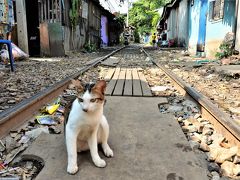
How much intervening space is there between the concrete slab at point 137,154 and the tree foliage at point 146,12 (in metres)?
44.0

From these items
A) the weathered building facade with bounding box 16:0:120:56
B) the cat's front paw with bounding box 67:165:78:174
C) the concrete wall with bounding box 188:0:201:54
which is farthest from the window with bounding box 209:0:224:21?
the cat's front paw with bounding box 67:165:78:174

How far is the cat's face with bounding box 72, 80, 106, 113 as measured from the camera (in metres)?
1.85

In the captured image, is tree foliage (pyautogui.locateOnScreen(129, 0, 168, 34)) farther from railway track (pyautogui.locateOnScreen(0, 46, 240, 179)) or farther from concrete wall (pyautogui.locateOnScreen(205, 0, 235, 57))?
railway track (pyautogui.locateOnScreen(0, 46, 240, 179))

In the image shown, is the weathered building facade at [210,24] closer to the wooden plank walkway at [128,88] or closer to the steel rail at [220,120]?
the wooden plank walkway at [128,88]

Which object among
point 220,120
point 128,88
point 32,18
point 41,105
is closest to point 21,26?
point 32,18

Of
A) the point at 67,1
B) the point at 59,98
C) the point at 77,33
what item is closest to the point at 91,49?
the point at 77,33

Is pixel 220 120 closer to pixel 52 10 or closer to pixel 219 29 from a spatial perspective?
pixel 219 29

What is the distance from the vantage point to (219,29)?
10.6 metres

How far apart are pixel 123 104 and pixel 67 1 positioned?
1243 cm

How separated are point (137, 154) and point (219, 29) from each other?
379 inches

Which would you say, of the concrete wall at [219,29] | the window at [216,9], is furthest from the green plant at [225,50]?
the window at [216,9]

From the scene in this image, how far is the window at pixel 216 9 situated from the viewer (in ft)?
34.0

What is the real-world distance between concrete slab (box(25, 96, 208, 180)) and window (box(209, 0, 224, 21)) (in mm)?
8589

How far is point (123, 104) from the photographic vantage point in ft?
12.8
